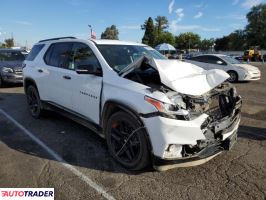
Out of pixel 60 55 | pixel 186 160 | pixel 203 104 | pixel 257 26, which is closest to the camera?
pixel 186 160

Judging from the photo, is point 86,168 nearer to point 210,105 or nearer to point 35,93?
point 210,105

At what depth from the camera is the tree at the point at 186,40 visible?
102000 millimetres

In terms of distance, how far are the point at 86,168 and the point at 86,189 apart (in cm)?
58

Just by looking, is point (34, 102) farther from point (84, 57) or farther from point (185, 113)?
point (185, 113)

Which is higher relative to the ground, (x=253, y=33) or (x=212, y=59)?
(x=253, y=33)

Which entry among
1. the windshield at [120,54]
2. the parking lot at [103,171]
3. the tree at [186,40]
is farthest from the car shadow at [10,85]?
the tree at [186,40]

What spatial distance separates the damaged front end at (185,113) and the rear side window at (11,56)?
10423mm

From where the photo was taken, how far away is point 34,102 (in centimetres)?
658

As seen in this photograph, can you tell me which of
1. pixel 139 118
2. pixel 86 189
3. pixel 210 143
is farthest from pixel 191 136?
pixel 86 189

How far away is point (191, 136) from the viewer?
Result: 3.34m

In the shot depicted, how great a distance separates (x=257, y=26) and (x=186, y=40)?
2418 cm

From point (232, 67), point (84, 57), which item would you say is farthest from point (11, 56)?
point (232, 67)

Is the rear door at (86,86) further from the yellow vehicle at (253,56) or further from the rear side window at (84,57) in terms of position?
the yellow vehicle at (253,56)

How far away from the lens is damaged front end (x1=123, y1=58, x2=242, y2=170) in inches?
130
